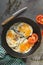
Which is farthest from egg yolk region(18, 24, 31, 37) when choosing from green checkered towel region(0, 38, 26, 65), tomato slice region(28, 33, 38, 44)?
green checkered towel region(0, 38, 26, 65)

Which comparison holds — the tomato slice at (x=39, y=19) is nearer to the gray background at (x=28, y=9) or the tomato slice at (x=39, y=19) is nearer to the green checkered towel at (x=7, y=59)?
the gray background at (x=28, y=9)

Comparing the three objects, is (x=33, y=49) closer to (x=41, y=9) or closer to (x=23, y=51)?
(x=23, y=51)

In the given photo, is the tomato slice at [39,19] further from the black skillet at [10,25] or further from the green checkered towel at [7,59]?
the green checkered towel at [7,59]

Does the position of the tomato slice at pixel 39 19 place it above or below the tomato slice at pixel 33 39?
above

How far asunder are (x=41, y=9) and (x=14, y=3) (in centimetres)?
15

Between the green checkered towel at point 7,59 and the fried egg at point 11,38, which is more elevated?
the fried egg at point 11,38

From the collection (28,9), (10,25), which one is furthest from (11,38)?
(28,9)

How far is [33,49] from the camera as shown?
1.13 meters

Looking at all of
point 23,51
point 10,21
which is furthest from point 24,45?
point 10,21

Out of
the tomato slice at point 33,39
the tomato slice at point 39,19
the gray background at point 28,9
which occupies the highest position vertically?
the gray background at point 28,9

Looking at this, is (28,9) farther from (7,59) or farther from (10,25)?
(7,59)

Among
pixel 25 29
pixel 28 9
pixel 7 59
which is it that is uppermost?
pixel 28 9

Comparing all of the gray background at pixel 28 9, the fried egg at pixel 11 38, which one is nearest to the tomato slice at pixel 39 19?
the gray background at pixel 28 9

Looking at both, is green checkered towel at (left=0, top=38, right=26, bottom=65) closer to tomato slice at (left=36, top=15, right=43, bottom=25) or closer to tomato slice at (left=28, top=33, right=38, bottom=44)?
tomato slice at (left=28, top=33, right=38, bottom=44)
